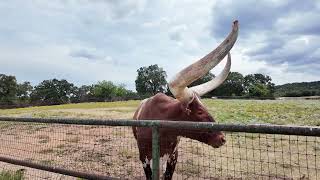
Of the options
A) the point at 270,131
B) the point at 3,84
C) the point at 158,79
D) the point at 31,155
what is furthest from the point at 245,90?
the point at 270,131

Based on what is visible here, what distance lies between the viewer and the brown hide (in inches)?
202

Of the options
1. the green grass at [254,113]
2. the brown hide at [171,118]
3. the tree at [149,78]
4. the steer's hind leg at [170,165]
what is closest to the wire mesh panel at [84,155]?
the brown hide at [171,118]

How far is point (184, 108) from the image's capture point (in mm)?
5668

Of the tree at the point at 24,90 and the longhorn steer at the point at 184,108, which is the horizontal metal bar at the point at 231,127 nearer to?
the longhorn steer at the point at 184,108

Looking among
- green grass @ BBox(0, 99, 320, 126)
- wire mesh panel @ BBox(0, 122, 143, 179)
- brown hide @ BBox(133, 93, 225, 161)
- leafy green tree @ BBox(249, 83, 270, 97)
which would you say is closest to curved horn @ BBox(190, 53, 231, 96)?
brown hide @ BBox(133, 93, 225, 161)

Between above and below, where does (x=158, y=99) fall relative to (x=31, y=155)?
above

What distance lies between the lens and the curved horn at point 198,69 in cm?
466

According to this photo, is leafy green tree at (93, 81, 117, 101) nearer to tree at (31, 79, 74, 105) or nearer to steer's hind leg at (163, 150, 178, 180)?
tree at (31, 79, 74, 105)

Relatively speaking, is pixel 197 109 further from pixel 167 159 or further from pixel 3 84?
pixel 3 84

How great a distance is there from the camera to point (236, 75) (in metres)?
91.1

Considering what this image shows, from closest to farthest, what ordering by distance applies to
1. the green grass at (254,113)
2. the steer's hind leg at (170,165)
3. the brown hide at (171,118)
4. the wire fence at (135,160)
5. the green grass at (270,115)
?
the brown hide at (171,118), the steer's hind leg at (170,165), the wire fence at (135,160), the green grass at (270,115), the green grass at (254,113)

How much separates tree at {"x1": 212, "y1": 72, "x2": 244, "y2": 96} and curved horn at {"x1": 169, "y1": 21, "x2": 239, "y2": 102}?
249 ft

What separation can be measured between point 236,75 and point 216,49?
8779 cm

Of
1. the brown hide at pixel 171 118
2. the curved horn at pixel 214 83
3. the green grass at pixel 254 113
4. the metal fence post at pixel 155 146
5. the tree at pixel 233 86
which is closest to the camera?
the metal fence post at pixel 155 146
